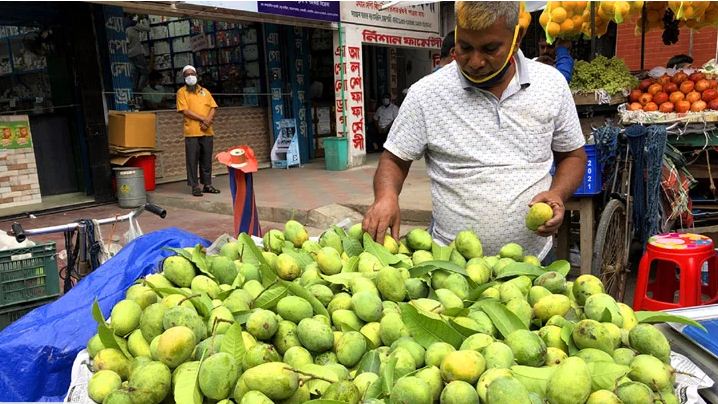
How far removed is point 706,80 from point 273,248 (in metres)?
4.15

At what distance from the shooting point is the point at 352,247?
200 cm

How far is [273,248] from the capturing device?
205 centimetres

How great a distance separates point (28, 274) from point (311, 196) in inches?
195

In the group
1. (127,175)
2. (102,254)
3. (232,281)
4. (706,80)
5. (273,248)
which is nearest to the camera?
(232,281)

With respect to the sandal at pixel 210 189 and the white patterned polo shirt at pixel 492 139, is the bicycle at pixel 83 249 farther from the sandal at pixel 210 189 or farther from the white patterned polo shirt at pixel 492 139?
the sandal at pixel 210 189

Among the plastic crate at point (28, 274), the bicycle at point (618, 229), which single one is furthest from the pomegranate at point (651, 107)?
the plastic crate at point (28, 274)

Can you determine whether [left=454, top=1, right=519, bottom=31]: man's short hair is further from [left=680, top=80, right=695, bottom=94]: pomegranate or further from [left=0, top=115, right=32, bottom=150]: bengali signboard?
[left=0, top=115, right=32, bottom=150]: bengali signboard

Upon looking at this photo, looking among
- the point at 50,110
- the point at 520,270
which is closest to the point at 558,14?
the point at 520,270

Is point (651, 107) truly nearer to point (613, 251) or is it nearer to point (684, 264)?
point (613, 251)

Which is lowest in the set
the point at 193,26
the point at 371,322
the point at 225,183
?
the point at 225,183

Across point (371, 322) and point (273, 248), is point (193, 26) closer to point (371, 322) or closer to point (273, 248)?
point (273, 248)

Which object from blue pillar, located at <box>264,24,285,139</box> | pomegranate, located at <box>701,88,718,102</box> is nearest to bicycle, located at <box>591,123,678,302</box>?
pomegranate, located at <box>701,88,718,102</box>

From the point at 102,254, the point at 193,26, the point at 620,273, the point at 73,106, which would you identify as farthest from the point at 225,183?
the point at 620,273

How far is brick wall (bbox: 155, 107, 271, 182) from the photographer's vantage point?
31.3ft
